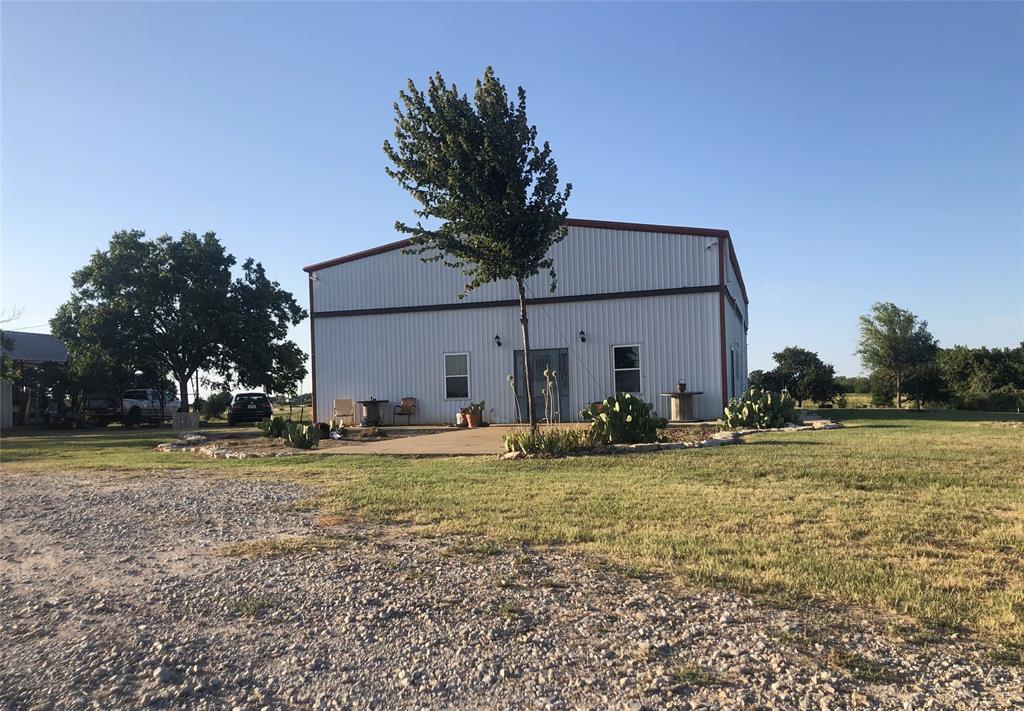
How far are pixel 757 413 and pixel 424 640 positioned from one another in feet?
43.3

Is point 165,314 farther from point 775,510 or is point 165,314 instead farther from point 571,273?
point 775,510

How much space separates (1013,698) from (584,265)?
18603 mm

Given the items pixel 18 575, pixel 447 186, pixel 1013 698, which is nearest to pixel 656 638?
pixel 1013 698

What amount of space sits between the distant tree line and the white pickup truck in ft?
93.1

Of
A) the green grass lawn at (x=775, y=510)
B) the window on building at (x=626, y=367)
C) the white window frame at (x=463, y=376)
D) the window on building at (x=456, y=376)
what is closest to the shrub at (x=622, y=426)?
the green grass lawn at (x=775, y=510)

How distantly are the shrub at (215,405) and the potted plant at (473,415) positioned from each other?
837 inches

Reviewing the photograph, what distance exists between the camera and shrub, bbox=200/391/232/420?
38.1m

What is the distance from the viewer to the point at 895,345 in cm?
3841

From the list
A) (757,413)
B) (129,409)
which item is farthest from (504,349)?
(129,409)

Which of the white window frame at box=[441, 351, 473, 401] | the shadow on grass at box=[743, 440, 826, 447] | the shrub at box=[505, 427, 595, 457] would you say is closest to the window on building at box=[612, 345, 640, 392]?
the white window frame at box=[441, 351, 473, 401]

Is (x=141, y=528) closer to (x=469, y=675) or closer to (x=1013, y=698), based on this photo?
(x=469, y=675)

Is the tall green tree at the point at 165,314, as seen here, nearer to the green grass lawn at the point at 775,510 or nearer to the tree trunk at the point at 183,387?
the tree trunk at the point at 183,387

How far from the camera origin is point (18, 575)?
5.20 m

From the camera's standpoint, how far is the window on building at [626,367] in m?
20.6
